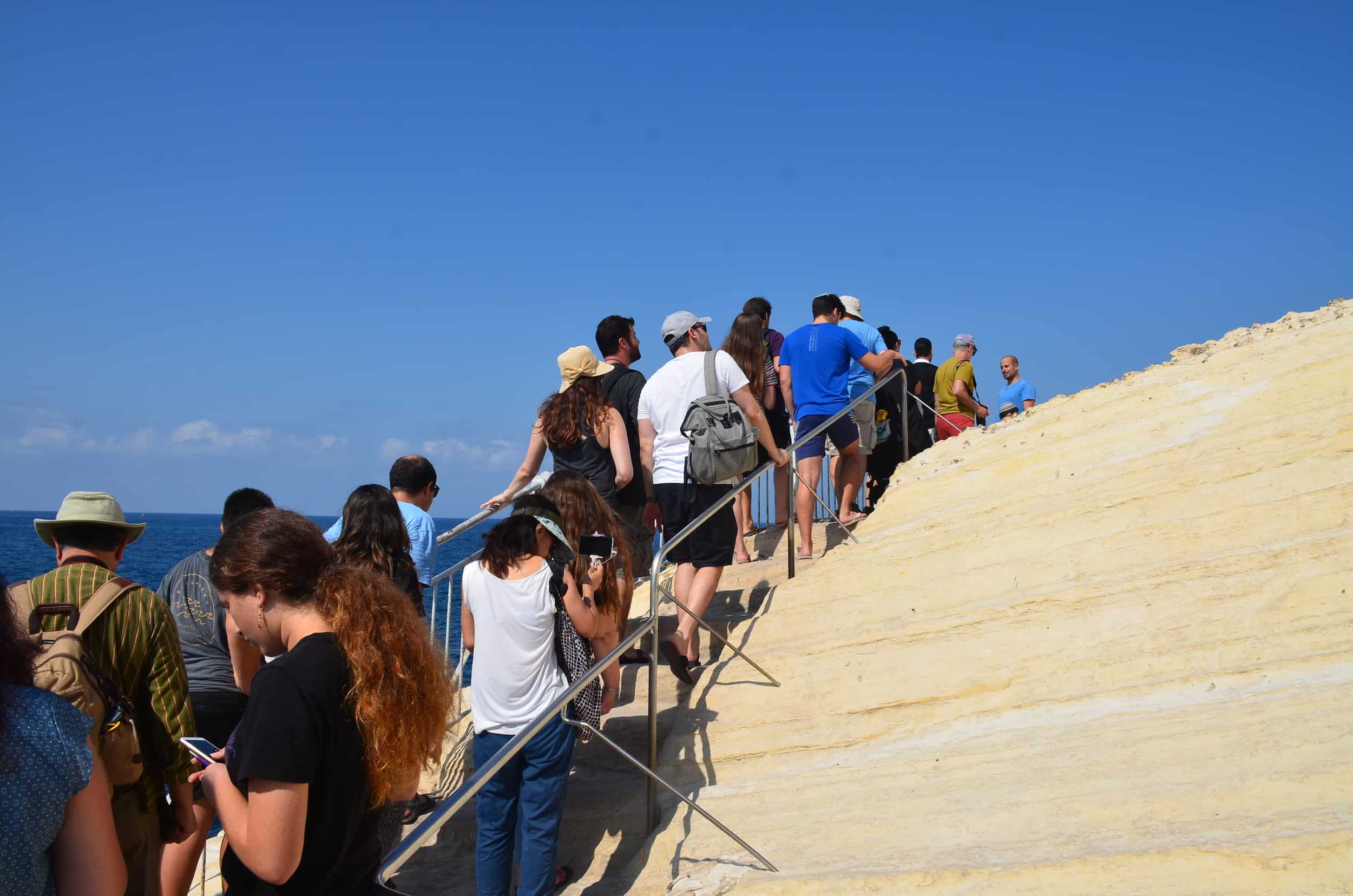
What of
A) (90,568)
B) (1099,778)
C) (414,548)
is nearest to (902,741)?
(1099,778)

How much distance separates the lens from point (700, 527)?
5.76 metres

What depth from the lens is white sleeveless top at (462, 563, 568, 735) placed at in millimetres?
4324

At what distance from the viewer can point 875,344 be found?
7.57 meters

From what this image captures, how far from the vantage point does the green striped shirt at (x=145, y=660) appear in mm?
3078

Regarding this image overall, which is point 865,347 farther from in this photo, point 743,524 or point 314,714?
point 314,714

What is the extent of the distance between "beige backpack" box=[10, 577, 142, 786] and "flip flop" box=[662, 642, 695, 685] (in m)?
3.08

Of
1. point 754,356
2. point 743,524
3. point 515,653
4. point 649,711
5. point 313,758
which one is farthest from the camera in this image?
point 743,524

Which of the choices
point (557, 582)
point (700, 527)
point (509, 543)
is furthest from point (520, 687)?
point (700, 527)

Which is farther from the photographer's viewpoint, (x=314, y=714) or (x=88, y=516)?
(x=88, y=516)

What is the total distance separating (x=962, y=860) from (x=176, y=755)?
8.70 feet

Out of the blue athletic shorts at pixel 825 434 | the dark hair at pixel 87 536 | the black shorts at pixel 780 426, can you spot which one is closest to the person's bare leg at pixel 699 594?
the blue athletic shorts at pixel 825 434

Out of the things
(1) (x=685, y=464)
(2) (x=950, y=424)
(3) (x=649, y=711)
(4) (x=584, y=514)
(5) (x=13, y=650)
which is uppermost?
(2) (x=950, y=424)

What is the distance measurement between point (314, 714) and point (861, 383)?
253 inches

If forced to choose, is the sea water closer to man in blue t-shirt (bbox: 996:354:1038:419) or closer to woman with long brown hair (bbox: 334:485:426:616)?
woman with long brown hair (bbox: 334:485:426:616)
